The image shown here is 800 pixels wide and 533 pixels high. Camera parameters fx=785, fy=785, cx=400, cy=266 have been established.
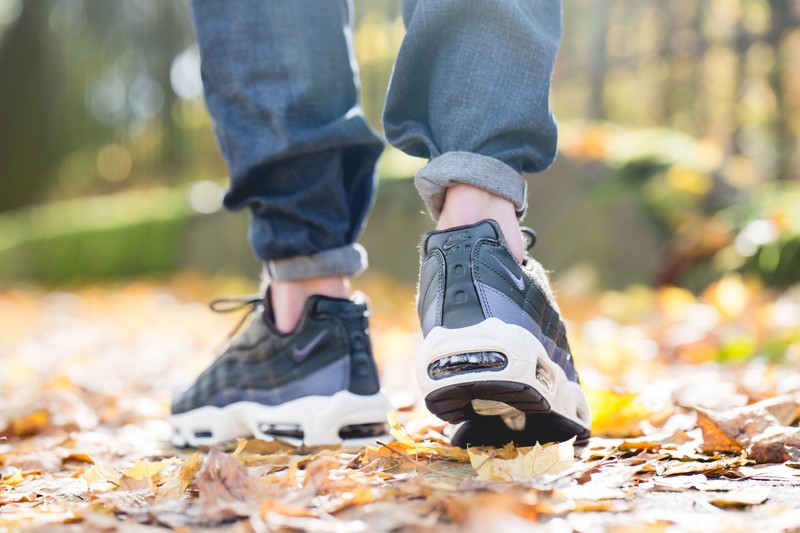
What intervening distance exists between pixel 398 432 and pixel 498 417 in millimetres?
160

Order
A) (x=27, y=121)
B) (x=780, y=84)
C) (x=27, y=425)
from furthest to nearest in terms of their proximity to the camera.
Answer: (x=27, y=121)
(x=780, y=84)
(x=27, y=425)

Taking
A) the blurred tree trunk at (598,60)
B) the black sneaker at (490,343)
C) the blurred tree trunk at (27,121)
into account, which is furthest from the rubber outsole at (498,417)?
the blurred tree trunk at (27,121)

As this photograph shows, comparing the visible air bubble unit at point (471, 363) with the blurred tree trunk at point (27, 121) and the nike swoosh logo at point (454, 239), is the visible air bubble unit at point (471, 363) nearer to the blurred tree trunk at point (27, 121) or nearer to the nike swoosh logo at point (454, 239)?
the nike swoosh logo at point (454, 239)

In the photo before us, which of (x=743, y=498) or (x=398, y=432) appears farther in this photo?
(x=398, y=432)

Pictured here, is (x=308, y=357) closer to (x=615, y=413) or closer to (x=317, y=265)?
(x=317, y=265)

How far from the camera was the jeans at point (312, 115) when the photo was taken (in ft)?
3.82

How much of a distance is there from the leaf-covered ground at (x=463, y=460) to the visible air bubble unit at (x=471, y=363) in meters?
0.11

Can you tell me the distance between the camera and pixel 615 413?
1.35m

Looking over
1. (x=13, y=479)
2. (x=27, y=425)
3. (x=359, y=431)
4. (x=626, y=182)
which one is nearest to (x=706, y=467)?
(x=359, y=431)

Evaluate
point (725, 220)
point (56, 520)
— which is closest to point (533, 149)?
point (56, 520)

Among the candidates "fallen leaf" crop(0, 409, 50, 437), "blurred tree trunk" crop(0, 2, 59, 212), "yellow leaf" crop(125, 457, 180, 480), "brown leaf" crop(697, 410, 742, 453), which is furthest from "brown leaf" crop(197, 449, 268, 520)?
"blurred tree trunk" crop(0, 2, 59, 212)

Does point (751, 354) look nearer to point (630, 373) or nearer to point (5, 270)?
point (630, 373)

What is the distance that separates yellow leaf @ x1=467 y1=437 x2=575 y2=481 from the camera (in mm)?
980

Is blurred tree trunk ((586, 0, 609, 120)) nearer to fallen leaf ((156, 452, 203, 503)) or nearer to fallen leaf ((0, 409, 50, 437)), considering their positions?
fallen leaf ((0, 409, 50, 437))
